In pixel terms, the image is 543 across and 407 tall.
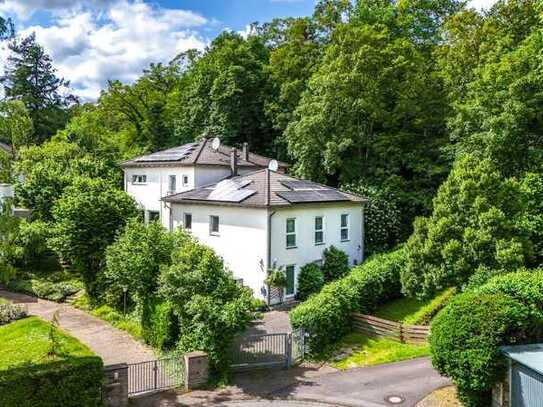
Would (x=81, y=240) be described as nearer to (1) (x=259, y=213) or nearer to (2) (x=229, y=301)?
(1) (x=259, y=213)

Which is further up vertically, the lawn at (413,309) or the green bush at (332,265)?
the green bush at (332,265)

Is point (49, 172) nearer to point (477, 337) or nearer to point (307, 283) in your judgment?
point (307, 283)

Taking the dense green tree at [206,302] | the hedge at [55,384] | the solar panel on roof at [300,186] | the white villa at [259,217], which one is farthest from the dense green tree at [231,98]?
the hedge at [55,384]

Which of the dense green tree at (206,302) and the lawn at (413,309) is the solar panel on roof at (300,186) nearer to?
the lawn at (413,309)

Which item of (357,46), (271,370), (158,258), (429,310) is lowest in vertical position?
(271,370)

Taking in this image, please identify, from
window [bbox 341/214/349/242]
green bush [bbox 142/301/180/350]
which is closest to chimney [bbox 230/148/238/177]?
window [bbox 341/214/349/242]

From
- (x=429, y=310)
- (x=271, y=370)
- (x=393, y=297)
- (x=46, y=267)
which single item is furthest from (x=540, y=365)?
(x=46, y=267)

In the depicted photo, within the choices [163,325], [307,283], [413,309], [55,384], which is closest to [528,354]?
[413,309]
